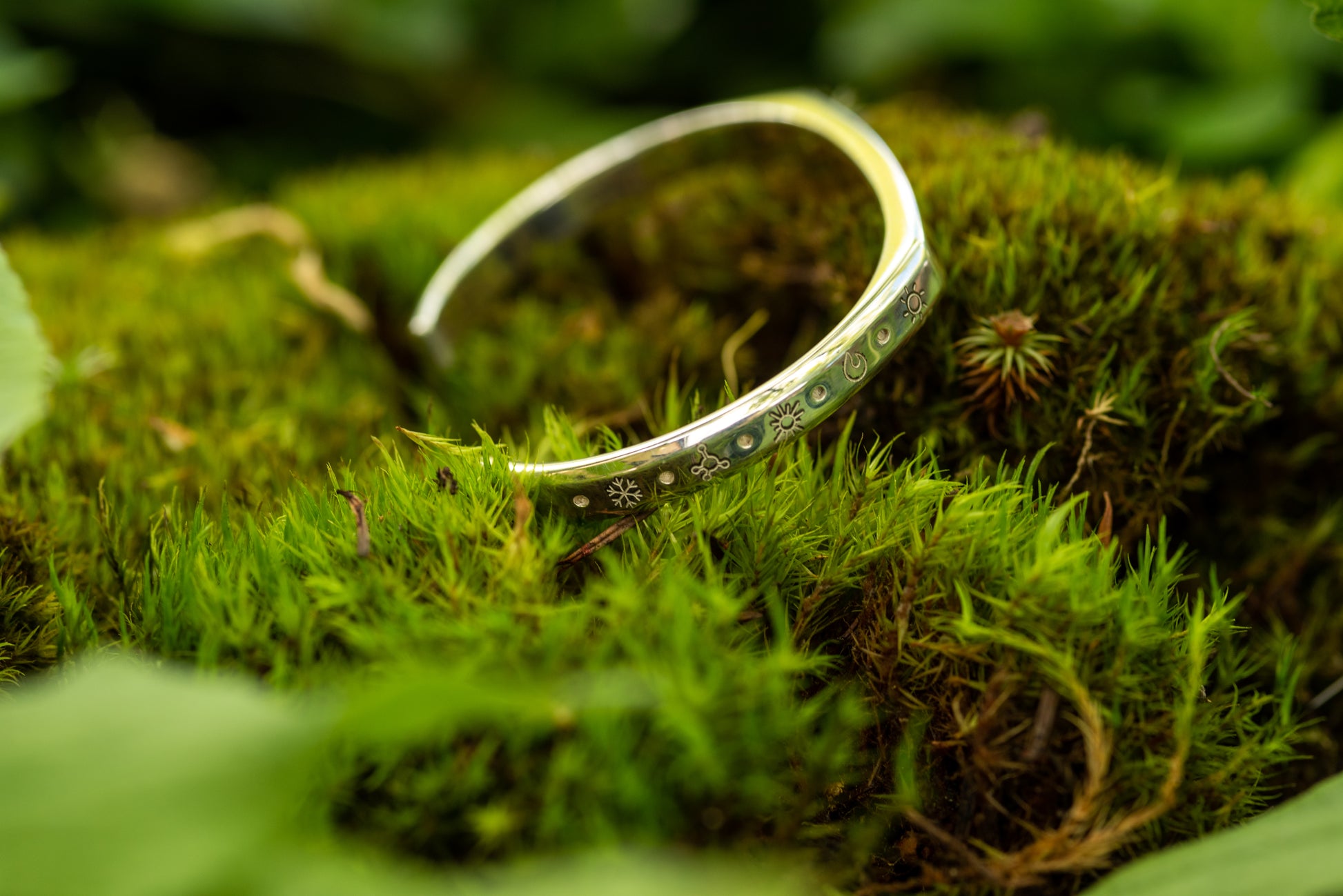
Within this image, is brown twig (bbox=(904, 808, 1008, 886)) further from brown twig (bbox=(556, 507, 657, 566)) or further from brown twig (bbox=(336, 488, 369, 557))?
brown twig (bbox=(336, 488, 369, 557))

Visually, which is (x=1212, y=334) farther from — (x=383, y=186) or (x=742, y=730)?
(x=383, y=186)

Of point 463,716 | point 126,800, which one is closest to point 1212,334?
point 463,716

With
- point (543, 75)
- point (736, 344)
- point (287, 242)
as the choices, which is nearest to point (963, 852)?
point (736, 344)

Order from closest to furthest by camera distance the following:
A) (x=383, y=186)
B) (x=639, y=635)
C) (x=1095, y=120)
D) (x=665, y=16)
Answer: (x=639, y=635) < (x=383, y=186) < (x=1095, y=120) < (x=665, y=16)

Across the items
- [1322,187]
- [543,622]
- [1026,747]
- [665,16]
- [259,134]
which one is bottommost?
[1026,747]

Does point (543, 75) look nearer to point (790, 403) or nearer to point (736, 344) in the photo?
point (736, 344)

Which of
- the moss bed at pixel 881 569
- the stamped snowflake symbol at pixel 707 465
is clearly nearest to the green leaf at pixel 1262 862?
the moss bed at pixel 881 569

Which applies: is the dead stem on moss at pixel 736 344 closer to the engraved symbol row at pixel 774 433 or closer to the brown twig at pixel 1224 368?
the engraved symbol row at pixel 774 433

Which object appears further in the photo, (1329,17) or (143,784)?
(1329,17)
